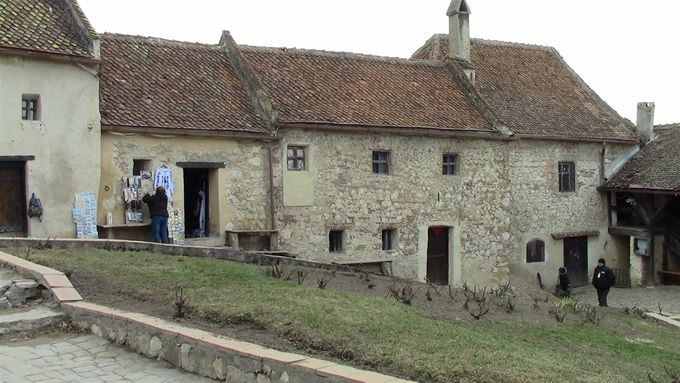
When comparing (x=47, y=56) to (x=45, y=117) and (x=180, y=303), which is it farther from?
(x=180, y=303)

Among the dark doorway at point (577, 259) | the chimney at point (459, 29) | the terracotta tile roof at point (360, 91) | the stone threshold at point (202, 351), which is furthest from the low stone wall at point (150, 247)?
the dark doorway at point (577, 259)

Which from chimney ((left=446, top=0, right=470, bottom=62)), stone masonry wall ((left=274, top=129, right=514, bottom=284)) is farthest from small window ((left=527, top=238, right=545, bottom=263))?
chimney ((left=446, top=0, right=470, bottom=62))

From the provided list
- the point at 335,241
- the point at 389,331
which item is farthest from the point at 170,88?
the point at 389,331

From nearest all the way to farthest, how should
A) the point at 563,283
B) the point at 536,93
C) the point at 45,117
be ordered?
the point at 45,117
the point at 563,283
the point at 536,93

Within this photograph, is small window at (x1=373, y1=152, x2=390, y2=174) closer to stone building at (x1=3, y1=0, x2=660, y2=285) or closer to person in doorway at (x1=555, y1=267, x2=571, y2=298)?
stone building at (x1=3, y1=0, x2=660, y2=285)

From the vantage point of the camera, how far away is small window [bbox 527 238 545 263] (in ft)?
84.7

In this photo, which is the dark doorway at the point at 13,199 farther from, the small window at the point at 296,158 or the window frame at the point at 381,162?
the window frame at the point at 381,162

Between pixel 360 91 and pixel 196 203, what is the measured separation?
20.2ft

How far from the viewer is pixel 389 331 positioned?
25.8 ft

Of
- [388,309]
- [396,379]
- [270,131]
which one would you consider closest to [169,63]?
[270,131]

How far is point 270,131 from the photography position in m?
20.0

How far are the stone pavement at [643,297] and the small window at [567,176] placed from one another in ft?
11.6

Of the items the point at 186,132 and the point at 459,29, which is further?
the point at 459,29

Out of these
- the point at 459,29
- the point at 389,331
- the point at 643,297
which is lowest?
the point at 643,297
